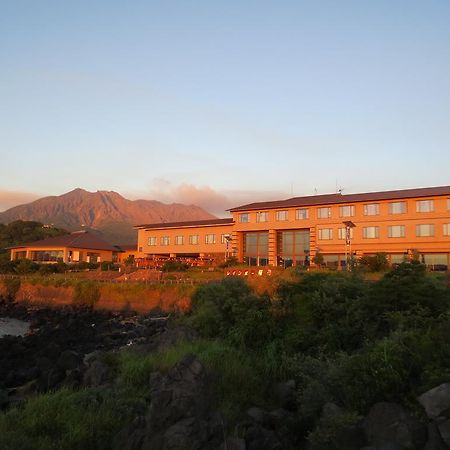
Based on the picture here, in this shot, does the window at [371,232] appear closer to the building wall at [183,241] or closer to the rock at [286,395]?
the building wall at [183,241]

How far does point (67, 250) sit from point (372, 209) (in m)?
44.7

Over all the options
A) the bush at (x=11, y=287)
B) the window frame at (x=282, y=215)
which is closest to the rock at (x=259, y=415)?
the bush at (x=11, y=287)

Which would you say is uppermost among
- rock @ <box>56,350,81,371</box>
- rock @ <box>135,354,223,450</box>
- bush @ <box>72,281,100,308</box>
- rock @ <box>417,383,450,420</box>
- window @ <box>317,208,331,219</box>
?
window @ <box>317,208,331,219</box>

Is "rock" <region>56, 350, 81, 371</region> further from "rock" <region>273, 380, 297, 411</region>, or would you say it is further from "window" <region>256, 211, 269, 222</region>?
"window" <region>256, 211, 269, 222</region>

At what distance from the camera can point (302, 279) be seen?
53.5 ft

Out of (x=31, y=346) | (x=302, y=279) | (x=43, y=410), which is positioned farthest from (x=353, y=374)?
(x=31, y=346)

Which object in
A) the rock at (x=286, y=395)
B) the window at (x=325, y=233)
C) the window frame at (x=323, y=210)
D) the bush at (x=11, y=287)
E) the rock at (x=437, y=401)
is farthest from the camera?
the window frame at (x=323, y=210)

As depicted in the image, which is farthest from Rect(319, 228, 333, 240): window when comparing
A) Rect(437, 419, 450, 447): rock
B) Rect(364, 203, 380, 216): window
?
Rect(437, 419, 450, 447): rock

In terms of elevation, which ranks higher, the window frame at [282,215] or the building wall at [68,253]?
the window frame at [282,215]

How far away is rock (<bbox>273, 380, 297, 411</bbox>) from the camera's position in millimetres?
9281

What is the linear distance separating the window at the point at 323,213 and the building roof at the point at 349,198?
87cm

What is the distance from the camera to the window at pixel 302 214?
60281 millimetres

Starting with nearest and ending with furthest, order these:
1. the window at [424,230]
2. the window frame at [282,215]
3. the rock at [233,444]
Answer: the rock at [233,444], the window at [424,230], the window frame at [282,215]

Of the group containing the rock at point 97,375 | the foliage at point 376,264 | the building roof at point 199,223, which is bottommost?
the rock at point 97,375
